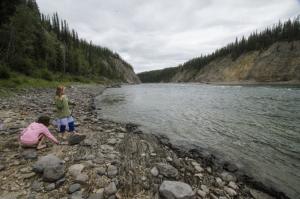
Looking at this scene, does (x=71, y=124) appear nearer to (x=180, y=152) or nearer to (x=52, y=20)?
(x=180, y=152)

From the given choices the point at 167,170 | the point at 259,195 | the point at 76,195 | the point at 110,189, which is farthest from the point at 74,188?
the point at 259,195

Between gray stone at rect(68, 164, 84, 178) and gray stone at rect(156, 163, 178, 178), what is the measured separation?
Answer: 222cm

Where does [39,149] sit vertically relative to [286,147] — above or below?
above

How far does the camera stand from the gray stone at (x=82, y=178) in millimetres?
4926

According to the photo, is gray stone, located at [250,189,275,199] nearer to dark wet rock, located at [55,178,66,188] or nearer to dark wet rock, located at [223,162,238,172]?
dark wet rock, located at [223,162,238,172]

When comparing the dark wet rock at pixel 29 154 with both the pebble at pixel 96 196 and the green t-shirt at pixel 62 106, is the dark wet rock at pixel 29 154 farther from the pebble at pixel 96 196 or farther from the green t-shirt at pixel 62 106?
the pebble at pixel 96 196

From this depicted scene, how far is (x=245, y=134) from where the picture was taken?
10.8m

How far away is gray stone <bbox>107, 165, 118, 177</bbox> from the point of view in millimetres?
5438

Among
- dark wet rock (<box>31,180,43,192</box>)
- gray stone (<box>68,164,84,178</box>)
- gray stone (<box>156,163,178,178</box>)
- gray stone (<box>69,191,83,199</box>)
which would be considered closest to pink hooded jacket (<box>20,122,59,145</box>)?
gray stone (<box>68,164,84,178</box>)

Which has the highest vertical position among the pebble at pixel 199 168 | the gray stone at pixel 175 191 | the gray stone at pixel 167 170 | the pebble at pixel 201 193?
the gray stone at pixel 175 191

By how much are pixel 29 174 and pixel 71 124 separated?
3.96 metres

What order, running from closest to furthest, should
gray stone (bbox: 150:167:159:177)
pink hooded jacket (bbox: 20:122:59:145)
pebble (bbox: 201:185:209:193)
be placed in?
1. pebble (bbox: 201:185:209:193)
2. gray stone (bbox: 150:167:159:177)
3. pink hooded jacket (bbox: 20:122:59:145)

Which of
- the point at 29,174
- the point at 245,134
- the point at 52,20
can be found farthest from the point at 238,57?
the point at 29,174

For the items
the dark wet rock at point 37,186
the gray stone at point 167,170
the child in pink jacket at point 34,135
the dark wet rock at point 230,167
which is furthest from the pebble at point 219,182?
the child in pink jacket at point 34,135
